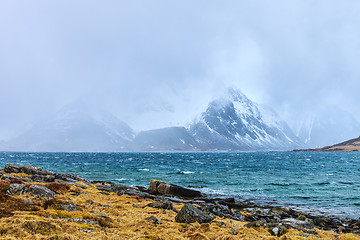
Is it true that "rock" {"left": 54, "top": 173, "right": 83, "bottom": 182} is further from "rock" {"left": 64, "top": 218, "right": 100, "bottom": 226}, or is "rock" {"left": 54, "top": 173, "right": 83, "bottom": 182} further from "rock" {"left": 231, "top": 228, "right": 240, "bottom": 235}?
"rock" {"left": 231, "top": 228, "right": 240, "bottom": 235}

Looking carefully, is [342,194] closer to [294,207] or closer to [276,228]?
[294,207]

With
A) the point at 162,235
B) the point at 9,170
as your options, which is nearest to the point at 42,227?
the point at 162,235

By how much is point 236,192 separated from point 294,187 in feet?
34.1

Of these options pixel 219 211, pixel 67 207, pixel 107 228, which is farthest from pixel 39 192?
pixel 219 211

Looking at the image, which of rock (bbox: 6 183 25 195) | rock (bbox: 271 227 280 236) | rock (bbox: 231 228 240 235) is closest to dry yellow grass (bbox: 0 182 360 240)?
rock (bbox: 231 228 240 235)

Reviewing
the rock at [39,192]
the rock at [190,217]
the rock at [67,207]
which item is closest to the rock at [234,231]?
the rock at [190,217]

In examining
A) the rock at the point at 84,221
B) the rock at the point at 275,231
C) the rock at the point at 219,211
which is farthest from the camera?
the rock at the point at 219,211

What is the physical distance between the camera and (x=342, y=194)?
32.6 m

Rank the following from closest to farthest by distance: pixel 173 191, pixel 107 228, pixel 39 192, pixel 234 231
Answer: pixel 107 228
pixel 234 231
pixel 39 192
pixel 173 191

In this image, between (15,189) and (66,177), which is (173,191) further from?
(15,189)

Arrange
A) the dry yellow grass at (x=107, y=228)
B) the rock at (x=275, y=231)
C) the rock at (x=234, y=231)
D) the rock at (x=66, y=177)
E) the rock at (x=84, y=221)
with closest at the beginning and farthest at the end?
the dry yellow grass at (x=107, y=228) → the rock at (x=84, y=221) → the rock at (x=234, y=231) → the rock at (x=275, y=231) → the rock at (x=66, y=177)

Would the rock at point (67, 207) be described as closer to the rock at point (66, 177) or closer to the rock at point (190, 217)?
the rock at point (190, 217)

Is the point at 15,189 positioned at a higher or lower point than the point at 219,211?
higher

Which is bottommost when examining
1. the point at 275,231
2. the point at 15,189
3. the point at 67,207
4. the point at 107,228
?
the point at 275,231
